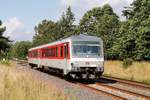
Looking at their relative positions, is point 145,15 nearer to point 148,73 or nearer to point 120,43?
point 120,43

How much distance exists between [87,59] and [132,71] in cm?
791

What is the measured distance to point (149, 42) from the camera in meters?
40.6

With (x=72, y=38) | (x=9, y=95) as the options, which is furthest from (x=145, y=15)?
(x=9, y=95)

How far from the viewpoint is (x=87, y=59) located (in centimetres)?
2444

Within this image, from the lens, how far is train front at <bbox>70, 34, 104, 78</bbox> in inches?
958

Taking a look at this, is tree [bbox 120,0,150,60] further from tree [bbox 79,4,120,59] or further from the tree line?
tree [bbox 79,4,120,59]

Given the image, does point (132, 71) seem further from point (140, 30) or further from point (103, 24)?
point (103, 24)

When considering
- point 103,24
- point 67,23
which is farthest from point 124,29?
point 67,23

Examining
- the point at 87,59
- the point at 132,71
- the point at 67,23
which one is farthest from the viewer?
the point at 67,23

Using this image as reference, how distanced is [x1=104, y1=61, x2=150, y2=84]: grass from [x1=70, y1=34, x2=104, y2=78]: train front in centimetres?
290

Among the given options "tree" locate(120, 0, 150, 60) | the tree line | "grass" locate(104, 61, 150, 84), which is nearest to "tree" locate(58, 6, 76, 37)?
the tree line

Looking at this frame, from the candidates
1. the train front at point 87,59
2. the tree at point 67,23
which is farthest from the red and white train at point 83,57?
the tree at point 67,23

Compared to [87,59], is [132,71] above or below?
below

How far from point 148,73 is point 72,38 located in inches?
252
